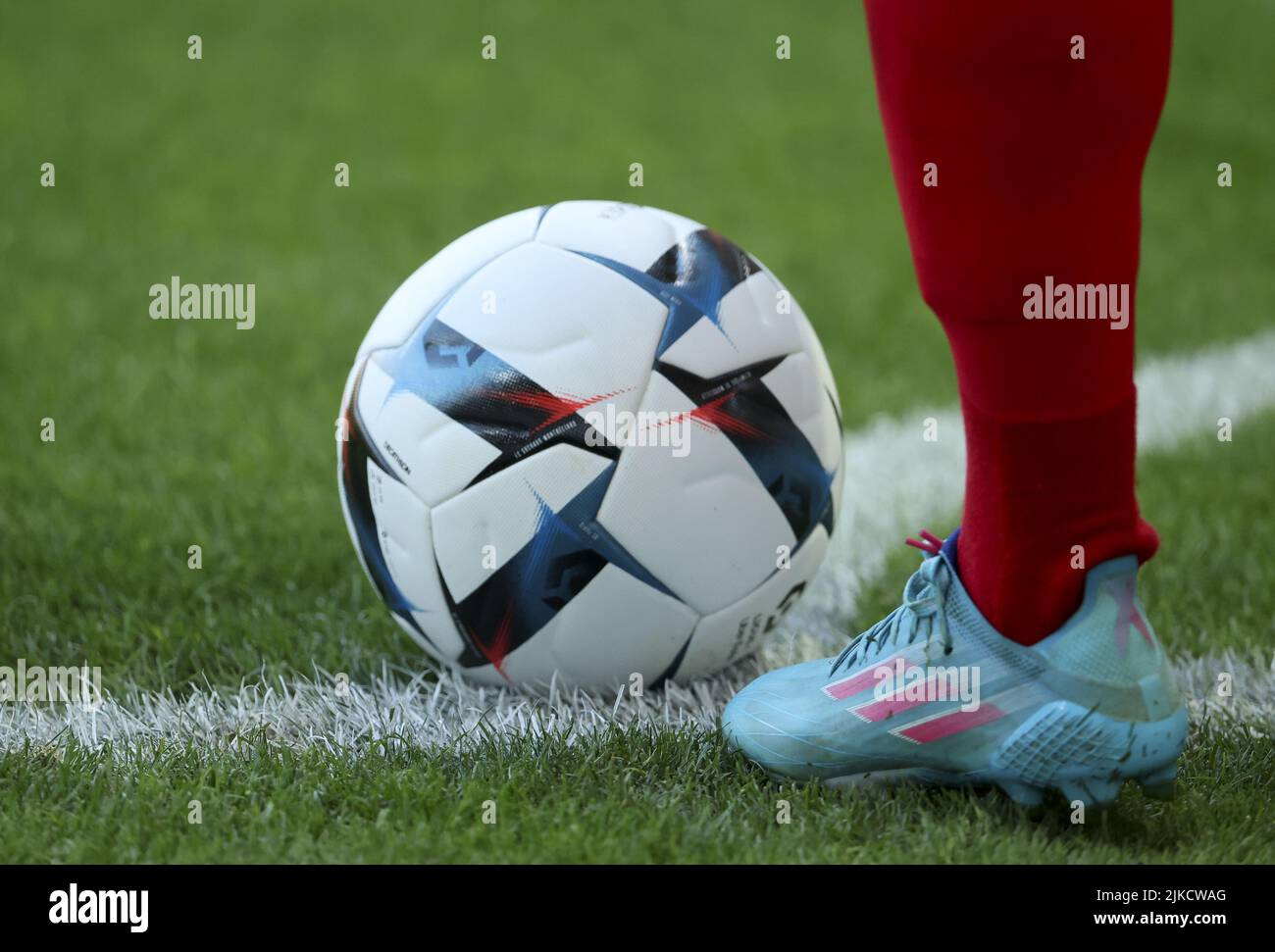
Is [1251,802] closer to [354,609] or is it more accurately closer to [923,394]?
[354,609]

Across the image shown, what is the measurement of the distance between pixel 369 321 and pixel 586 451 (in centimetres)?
261

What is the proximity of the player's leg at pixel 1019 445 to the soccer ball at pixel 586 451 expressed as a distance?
222 millimetres

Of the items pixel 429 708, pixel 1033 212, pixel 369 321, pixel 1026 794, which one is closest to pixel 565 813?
pixel 429 708

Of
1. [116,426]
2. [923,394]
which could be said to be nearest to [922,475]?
[923,394]

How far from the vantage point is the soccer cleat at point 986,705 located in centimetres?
169

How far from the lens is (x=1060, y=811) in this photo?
1785mm

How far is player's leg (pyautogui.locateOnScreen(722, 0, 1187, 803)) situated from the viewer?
1.44 metres

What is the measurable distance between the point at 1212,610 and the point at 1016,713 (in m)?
1.02

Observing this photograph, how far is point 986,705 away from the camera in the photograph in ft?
5.67

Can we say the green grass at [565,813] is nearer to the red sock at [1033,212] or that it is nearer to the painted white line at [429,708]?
the painted white line at [429,708]

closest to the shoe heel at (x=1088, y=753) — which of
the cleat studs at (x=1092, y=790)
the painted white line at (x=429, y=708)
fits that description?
the cleat studs at (x=1092, y=790)

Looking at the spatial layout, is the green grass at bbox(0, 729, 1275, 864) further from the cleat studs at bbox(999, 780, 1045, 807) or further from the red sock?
the red sock

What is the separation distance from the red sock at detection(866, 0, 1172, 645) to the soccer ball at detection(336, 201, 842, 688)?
0.46m

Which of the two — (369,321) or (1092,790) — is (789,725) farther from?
(369,321)
